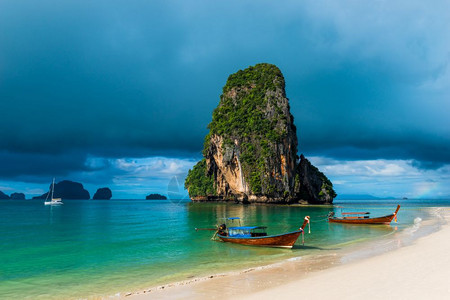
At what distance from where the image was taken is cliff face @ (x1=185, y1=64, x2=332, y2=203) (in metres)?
79.6

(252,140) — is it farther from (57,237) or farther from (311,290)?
(311,290)

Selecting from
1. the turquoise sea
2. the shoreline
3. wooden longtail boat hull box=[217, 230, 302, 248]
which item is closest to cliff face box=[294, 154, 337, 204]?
the turquoise sea

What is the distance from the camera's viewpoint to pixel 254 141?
84.4m

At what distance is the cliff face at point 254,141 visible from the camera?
79.6m

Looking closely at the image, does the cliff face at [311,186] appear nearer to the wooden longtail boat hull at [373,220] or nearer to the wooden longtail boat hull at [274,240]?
the wooden longtail boat hull at [373,220]

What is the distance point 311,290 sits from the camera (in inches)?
360

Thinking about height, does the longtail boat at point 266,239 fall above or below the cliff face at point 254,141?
below

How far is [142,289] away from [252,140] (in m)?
75.2

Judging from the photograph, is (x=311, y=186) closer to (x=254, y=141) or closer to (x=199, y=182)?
(x=254, y=141)

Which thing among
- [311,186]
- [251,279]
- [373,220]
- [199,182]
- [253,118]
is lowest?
[251,279]

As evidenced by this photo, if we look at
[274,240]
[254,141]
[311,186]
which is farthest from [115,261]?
[311,186]

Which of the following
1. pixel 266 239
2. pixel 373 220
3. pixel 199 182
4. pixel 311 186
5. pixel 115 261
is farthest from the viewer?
pixel 199 182

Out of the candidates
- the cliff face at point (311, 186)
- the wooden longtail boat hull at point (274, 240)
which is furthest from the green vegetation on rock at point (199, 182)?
the wooden longtail boat hull at point (274, 240)

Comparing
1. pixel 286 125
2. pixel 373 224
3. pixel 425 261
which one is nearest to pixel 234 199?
pixel 286 125
